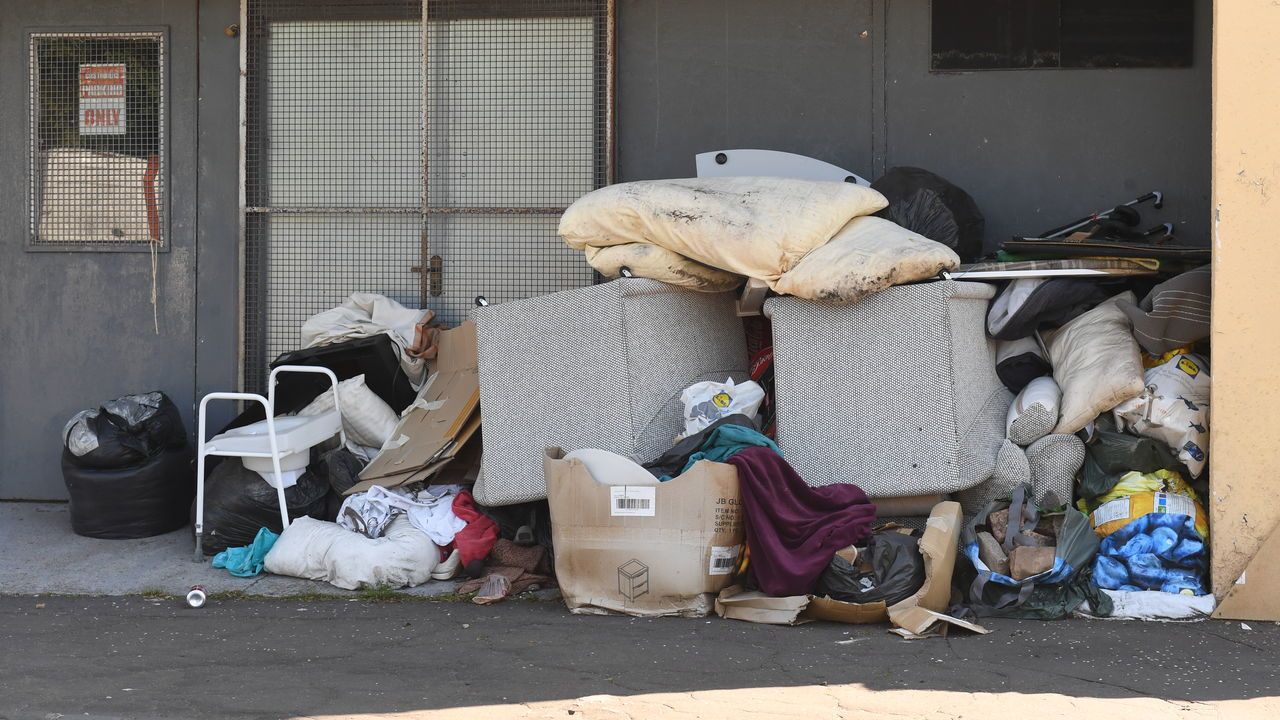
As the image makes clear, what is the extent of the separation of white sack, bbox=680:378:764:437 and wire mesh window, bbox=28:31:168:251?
3.26 m

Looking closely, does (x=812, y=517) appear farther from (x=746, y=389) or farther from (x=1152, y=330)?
(x=1152, y=330)

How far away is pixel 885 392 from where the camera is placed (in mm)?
5137

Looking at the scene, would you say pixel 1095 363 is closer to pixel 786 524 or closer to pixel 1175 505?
pixel 1175 505

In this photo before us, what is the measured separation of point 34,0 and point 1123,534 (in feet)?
20.0

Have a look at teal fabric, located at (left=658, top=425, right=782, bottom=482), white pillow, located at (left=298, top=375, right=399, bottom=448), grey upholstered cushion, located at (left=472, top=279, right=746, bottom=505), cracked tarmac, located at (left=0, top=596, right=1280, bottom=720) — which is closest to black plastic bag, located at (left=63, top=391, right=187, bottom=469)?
white pillow, located at (left=298, top=375, right=399, bottom=448)

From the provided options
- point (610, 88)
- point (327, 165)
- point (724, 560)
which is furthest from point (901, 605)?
point (327, 165)

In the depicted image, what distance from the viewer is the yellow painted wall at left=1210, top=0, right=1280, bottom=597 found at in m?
4.69

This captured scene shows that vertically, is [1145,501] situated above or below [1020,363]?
below

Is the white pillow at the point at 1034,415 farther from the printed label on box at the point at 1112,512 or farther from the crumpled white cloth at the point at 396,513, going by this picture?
the crumpled white cloth at the point at 396,513

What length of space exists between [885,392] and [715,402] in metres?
0.70

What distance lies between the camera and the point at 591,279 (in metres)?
6.63

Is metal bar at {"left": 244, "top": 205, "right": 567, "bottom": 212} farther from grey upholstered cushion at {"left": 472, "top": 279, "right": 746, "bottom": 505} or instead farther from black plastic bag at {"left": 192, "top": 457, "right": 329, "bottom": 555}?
black plastic bag at {"left": 192, "top": 457, "right": 329, "bottom": 555}

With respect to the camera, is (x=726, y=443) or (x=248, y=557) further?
(x=248, y=557)

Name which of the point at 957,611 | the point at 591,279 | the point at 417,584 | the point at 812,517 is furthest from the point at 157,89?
the point at 957,611
